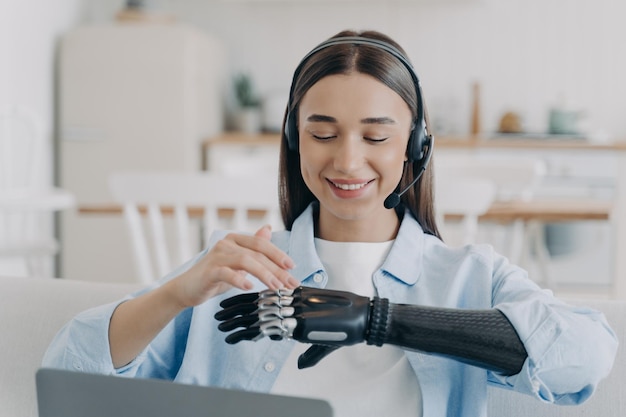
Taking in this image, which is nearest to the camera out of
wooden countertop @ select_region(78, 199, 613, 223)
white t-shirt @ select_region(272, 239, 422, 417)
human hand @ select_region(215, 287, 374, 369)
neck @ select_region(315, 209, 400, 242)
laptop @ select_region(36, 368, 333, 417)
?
laptop @ select_region(36, 368, 333, 417)

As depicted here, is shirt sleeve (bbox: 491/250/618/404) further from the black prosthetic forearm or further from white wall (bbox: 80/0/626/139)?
white wall (bbox: 80/0/626/139)

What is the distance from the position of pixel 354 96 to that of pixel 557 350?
0.41 meters

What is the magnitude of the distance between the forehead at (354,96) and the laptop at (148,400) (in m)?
0.51

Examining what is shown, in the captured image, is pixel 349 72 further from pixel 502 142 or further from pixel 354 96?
pixel 502 142

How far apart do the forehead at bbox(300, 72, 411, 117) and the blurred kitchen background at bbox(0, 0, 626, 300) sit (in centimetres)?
320

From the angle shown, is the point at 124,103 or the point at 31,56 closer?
the point at 31,56

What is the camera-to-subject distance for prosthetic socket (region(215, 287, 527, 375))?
1006mm

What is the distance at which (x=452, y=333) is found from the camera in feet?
3.45

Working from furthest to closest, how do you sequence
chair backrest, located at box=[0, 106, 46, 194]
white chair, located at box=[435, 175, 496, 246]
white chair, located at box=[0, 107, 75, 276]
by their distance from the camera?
chair backrest, located at box=[0, 106, 46, 194]
white chair, located at box=[0, 107, 75, 276]
white chair, located at box=[435, 175, 496, 246]

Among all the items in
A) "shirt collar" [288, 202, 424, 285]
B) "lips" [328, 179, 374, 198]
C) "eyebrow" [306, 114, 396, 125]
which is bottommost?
"shirt collar" [288, 202, 424, 285]

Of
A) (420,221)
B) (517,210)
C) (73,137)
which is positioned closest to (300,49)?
(73,137)

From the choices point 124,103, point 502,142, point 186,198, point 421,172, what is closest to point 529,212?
point 186,198

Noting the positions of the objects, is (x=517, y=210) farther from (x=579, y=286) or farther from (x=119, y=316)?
(x=579, y=286)

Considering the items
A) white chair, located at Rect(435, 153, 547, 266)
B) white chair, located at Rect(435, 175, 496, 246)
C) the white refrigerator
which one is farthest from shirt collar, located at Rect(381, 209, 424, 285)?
the white refrigerator
